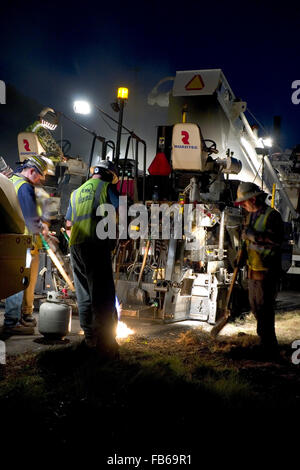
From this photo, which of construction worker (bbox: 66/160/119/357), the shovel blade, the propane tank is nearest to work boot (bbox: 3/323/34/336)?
the propane tank

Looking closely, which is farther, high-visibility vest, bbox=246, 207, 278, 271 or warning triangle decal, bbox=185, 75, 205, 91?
warning triangle decal, bbox=185, 75, 205, 91

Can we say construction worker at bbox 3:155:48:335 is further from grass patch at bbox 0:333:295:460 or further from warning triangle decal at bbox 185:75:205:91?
warning triangle decal at bbox 185:75:205:91

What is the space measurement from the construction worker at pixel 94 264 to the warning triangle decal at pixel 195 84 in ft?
15.3

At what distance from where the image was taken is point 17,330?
466 cm

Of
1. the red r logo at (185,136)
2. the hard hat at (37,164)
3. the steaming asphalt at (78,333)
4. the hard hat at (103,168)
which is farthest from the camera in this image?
the red r logo at (185,136)

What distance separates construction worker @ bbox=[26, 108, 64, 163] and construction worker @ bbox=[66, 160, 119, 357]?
445 centimetres

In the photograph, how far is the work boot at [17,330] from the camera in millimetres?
4637

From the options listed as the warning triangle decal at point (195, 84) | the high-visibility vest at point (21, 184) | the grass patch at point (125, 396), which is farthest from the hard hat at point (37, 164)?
the warning triangle decal at point (195, 84)

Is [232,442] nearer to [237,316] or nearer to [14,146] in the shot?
[237,316]

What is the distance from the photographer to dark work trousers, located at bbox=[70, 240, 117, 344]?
12.0ft

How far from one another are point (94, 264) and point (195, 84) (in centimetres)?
558

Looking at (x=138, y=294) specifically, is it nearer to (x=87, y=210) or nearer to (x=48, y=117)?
(x=87, y=210)

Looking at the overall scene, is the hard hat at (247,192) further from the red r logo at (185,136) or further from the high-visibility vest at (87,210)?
the red r logo at (185,136)

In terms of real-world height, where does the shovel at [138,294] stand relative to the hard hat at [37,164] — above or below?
below
